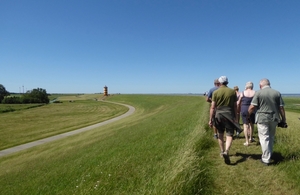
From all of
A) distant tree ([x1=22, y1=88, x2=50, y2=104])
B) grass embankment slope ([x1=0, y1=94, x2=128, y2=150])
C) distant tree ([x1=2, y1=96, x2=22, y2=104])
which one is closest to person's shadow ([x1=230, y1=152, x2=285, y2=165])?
grass embankment slope ([x1=0, y1=94, x2=128, y2=150])

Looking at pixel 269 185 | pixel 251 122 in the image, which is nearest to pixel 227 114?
pixel 269 185

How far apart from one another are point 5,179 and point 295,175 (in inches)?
486

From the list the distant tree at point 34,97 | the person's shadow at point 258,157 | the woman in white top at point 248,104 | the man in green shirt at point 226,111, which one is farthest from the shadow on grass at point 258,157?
the distant tree at point 34,97

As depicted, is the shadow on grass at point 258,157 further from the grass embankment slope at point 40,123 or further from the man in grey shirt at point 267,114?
the grass embankment slope at point 40,123

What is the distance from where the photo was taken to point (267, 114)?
482cm

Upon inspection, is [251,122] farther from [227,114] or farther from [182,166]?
[182,166]

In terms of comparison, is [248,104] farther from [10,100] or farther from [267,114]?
[10,100]

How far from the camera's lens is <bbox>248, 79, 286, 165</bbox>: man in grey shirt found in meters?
4.78

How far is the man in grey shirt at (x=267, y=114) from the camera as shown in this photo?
4.78 metres

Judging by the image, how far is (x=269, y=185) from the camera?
12.7 feet

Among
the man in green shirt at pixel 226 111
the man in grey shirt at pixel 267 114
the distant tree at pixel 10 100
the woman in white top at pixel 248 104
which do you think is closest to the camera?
the man in grey shirt at pixel 267 114

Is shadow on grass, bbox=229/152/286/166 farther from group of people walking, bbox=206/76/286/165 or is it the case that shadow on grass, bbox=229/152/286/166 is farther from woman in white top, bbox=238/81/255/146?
woman in white top, bbox=238/81/255/146

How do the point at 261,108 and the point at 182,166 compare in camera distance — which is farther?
the point at 261,108

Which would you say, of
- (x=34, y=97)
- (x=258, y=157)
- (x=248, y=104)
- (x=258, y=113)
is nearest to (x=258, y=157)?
(x=258, y=157)
